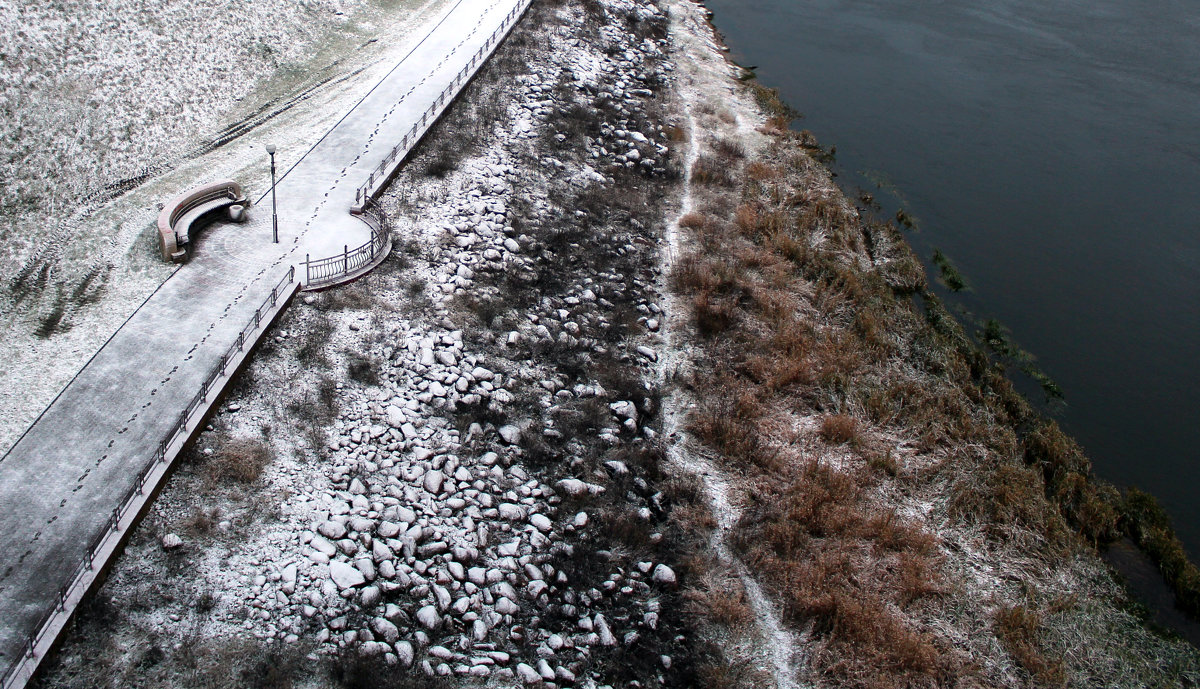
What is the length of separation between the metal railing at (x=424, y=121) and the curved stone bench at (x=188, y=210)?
263 cm

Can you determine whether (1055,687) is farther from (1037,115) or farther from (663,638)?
(1037,115)

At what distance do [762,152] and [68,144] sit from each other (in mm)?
20220

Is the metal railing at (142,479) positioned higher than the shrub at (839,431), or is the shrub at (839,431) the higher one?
the metal railing at (142,479)

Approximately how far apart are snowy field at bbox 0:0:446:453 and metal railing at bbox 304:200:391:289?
2702mm

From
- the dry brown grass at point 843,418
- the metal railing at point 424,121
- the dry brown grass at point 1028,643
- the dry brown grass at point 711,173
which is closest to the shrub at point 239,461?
the metal railing at point 424,121

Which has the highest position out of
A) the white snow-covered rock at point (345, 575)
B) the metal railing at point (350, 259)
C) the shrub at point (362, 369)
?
the metal railing at point (350, 259)

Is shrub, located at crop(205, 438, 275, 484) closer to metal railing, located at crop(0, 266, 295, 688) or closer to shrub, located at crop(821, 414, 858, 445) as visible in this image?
metal railing, located at crop(0, 266, 295, 688)

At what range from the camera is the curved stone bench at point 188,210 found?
17359 mm

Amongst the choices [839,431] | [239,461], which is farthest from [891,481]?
[239,461]

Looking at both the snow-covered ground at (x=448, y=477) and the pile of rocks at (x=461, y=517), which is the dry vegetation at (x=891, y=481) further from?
the pile of rocks at (x=461, y=517)

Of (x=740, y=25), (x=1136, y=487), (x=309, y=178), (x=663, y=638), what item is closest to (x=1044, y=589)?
(x=1136, y=487)

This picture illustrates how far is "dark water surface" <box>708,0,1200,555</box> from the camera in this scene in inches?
817

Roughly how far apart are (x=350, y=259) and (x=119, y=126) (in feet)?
28.8

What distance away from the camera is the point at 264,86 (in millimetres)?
26078
